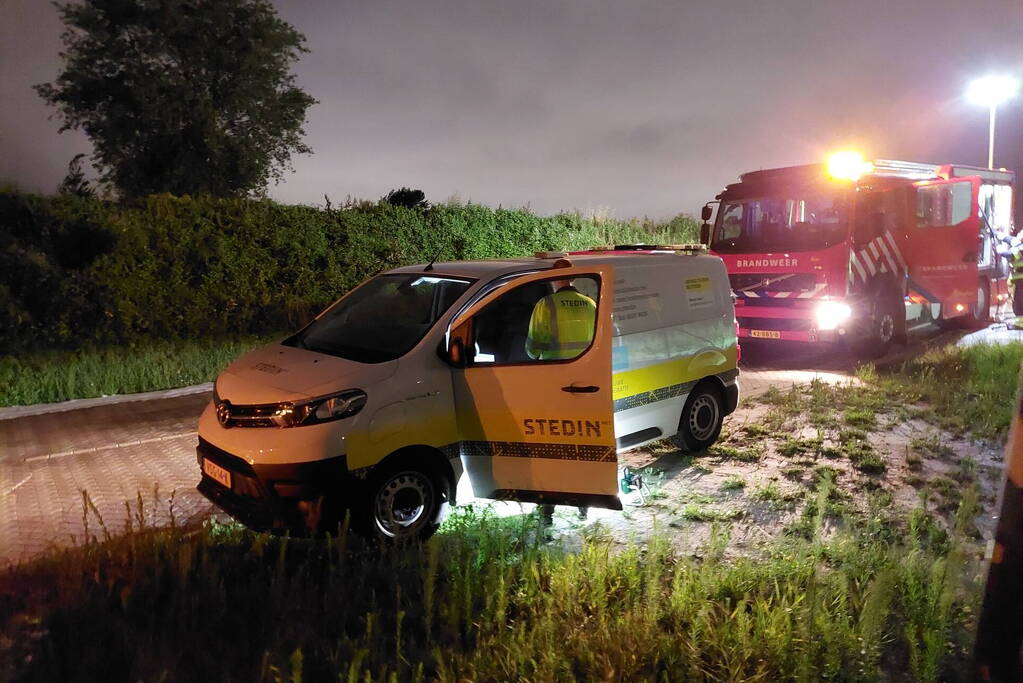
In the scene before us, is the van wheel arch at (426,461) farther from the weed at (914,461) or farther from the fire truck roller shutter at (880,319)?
the fire truck roller shutter at (880,319)

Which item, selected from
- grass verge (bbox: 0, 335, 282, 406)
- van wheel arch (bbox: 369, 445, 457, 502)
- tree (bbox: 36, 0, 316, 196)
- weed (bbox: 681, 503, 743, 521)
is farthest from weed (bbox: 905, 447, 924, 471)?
tree (bbox: 36, 0, 316, 196)

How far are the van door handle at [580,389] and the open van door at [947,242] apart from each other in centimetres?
1089

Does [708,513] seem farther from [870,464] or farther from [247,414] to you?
[247,414]

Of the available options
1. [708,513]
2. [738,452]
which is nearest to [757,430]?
[738,452]

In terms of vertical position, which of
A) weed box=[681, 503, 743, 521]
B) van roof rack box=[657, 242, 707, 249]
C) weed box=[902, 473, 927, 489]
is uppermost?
van roof rack box=[657, 242, 707, 249]

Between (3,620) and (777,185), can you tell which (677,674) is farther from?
(777,185)

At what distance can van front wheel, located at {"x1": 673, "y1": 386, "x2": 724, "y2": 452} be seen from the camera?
6906mm

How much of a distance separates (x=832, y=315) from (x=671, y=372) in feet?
20.5

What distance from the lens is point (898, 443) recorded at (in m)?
7.38

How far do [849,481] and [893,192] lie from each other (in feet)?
26.9

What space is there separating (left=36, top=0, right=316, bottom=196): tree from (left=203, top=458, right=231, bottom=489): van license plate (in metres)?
21.1

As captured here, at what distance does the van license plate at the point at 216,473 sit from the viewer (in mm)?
4672

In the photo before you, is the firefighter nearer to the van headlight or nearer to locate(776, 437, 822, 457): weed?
locate(776, 437, 822, 457): weed

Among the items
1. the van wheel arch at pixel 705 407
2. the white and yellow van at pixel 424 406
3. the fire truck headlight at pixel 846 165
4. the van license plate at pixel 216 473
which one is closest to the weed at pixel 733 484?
the van wheel arch at pixel 705 407
